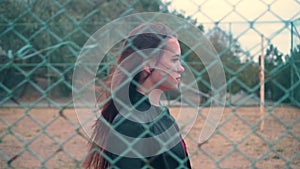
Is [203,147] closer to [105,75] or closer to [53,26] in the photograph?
[105,75]

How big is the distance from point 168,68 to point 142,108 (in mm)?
Answer: 227

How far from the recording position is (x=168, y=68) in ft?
5.36

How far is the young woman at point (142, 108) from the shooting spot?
1654 millimetres

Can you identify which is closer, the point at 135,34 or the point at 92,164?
the point at 135,34

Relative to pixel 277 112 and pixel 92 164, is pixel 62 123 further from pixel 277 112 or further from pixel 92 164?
pixel 92 164

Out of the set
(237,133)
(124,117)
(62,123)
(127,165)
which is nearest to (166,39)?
(124,117)

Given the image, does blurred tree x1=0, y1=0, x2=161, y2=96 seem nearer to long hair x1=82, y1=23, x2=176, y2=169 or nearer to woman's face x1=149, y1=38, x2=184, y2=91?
long hair x1=82, y1=23, x2=176, y2=169

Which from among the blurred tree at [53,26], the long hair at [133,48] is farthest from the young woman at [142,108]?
the blurred tree at [53,26]

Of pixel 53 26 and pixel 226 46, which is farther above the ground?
pixel 53 26

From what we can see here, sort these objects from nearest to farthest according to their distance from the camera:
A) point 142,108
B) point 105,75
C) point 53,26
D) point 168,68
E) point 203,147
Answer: point 168,68 → point 142,108 → point 105,75 → point 203,147 → point 53,26

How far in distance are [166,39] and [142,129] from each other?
37cm

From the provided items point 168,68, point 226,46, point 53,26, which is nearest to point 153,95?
point 168,68

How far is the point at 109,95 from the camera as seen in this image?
1.84 metres

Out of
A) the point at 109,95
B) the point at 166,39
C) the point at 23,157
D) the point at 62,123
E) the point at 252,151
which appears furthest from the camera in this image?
the point at 62,123
